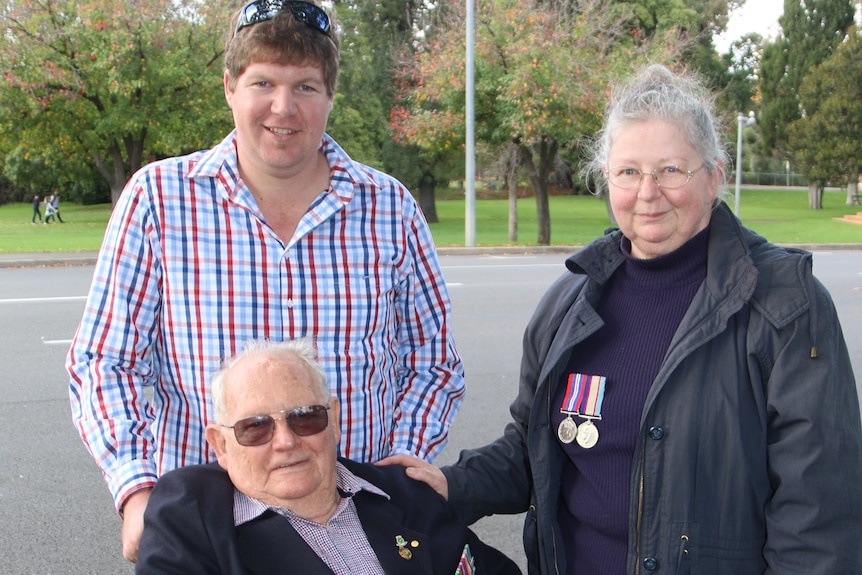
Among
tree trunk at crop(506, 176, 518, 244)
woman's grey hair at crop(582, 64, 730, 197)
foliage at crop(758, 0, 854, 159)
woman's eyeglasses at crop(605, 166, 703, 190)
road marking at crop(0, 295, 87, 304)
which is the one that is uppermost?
foliage at crop(758, 0, 854, 159)

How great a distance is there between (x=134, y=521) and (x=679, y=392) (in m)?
1.37

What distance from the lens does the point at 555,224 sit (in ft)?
109

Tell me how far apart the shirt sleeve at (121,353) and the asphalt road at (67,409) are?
82.5 inches

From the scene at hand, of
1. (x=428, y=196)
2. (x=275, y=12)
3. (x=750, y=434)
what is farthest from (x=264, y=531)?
(x=428, y=196)

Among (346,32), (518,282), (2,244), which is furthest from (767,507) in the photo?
(346,32)

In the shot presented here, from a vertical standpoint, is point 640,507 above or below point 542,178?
below

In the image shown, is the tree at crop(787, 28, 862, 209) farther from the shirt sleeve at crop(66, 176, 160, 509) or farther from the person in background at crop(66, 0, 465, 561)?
the shirt sleeve at crop(66, 176, 160, 509)

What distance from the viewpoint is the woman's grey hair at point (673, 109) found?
2.06 meters

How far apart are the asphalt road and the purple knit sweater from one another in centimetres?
199

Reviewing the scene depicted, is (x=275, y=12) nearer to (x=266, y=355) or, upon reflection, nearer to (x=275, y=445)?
(x=266, y=355)

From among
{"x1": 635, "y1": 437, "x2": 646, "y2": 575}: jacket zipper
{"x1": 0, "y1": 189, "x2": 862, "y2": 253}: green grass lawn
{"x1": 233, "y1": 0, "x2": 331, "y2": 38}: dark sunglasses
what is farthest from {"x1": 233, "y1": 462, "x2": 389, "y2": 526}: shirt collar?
{"x1": 0, "y1": 189, "x2": 862, "y2": 253}: green grass lawn

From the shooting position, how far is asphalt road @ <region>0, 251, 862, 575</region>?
A: 409 cm

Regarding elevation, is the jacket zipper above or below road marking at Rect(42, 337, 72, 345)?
above

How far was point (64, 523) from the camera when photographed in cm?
428
